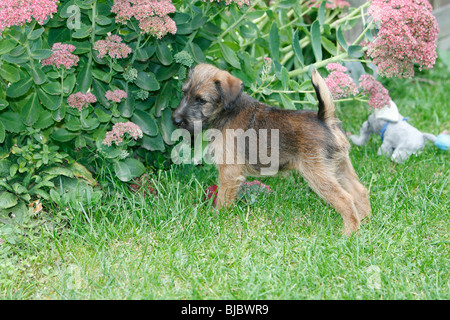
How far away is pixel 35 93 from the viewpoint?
3506 millimetres

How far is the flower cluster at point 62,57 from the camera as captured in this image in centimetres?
333

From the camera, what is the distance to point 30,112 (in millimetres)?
3434

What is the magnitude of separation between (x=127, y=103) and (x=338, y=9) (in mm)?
2620

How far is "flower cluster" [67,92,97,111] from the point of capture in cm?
348

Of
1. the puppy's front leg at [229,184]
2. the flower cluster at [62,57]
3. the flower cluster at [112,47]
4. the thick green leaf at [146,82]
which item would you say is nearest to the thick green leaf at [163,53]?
the thick green leaf at [146,82]

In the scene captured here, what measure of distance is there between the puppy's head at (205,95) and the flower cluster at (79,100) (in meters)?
0.60

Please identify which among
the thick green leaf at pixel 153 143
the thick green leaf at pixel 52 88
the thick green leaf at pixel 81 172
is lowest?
the thick green leaf at pixel 81 172

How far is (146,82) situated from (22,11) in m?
0.98

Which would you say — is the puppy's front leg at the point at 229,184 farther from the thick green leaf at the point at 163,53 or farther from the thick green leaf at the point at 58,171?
the thick green leaf at the point at 58,171

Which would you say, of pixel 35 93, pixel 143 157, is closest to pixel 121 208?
pixel 143 157

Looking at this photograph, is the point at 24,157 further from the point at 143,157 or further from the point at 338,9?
the point at 338,9

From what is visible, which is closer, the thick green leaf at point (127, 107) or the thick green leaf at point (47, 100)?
the thick green leaf at point (47, 100)

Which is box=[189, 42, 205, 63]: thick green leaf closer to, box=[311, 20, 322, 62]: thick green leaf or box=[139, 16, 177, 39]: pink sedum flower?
box=[139, 16, 177, 39]: pink sedum flower

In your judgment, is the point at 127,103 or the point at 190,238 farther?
the point at 127,103
